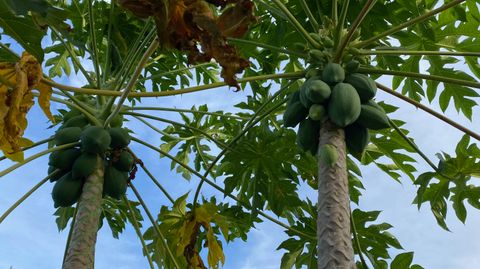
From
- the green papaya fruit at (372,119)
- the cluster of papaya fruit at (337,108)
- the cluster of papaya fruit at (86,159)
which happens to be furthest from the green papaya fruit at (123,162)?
the green papaya fruit at (372,119)

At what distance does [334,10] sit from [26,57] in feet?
5.05

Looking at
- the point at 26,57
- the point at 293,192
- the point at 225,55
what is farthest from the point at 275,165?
the point at 26,57

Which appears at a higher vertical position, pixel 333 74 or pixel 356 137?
pixel 333 74

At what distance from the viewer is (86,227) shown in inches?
105

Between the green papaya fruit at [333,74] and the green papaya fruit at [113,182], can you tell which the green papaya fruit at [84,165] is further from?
the green papaya fruit at [333,74]

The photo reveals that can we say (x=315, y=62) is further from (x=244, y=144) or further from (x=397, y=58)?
(x=397, y=58)

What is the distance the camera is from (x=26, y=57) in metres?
2.12

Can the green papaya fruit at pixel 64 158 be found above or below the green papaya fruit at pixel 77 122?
below

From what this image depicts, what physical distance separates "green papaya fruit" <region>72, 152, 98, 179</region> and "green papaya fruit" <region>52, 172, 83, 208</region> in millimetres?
42

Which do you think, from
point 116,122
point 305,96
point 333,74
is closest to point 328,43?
point 333,74

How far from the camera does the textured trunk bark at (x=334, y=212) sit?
193cm

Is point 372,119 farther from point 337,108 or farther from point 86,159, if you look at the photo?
point 86,159

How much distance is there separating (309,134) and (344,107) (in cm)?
26

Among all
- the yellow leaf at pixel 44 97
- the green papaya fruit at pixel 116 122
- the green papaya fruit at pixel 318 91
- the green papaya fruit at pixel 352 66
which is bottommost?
the yellow leaf at pixel 44 97
